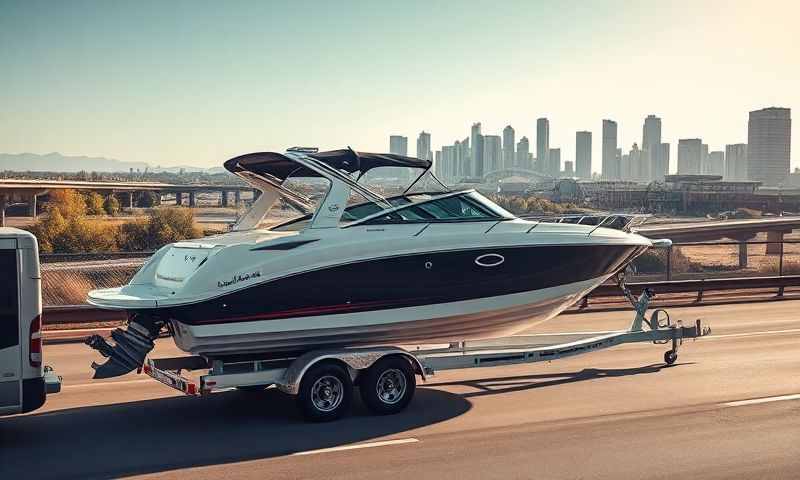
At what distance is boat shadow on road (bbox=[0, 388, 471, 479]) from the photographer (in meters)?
7.77

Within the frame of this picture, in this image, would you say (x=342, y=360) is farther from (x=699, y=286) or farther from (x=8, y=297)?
(x=699, y=286)

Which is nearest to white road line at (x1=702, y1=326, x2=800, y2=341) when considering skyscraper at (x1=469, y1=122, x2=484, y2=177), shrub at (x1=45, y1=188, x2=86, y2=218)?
shrub at (x1=45, y1=188, x2=86, y2=218)

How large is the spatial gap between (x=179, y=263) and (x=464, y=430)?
12.0 feet

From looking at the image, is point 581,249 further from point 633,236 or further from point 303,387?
point 303,387

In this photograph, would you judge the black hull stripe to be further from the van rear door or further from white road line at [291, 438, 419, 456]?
white road line at [291, 438, 419, 456]

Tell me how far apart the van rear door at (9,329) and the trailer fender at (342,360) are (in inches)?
105

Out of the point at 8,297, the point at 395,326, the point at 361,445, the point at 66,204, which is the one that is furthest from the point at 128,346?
the point at 66,204

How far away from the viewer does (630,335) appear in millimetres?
12594

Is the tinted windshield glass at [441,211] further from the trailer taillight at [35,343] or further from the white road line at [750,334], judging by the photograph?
the white road line at [750,334]

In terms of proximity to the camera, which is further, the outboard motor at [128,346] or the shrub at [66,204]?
the shrub at [66,204]

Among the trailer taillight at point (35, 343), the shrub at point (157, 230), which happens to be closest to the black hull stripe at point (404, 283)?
the trailer taillight at point (35, 343)

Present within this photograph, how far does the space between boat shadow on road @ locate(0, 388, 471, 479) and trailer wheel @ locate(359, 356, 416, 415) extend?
0.45 ft

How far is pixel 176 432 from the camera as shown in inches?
355

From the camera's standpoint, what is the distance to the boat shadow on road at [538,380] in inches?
451
